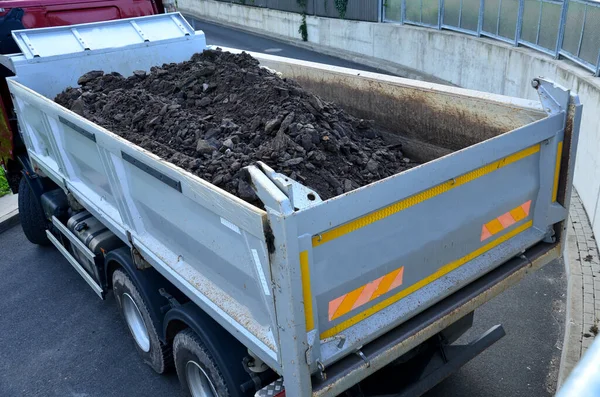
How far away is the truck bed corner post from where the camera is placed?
2.15 meters

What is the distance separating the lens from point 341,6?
18.4m

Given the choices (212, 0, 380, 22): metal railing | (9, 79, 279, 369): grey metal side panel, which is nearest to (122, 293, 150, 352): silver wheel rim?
(9, 79, 279, 369): grey metal side panel

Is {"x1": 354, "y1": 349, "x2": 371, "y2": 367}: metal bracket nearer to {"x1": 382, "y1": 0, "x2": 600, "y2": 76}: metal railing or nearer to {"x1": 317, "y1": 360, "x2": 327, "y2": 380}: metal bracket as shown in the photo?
{"x1": 317, "y1": 360, "x2": 327, "y2": 380}: metal bracket

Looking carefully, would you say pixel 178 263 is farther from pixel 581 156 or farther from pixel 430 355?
pixel 581 156

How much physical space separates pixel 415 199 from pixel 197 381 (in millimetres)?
1917

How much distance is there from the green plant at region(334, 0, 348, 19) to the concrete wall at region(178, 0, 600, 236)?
29 centimetres

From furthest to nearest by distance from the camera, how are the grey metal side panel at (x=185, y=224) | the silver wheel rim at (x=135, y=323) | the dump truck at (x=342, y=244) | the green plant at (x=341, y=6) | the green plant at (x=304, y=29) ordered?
the green plant at (x=304, y=29)
the green plant at (x=341, y=6)
the silver wheel rim at (x=135, y=323)
the grey metal side panel at (x=185, y=224)
the dump truck at (x=342, y=244)

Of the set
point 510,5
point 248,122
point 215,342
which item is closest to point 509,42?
point 510,5

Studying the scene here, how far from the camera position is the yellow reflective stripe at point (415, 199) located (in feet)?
7.85

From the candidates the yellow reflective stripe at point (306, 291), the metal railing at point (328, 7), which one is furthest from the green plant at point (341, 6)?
the yellow reflective stripe at point (306, 291)

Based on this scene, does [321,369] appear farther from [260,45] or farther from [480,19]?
[260,45]

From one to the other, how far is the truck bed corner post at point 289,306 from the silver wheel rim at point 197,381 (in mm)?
1024

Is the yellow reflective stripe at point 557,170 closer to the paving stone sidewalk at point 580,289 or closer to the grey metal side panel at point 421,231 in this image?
the grey metal side panel at point 421,231

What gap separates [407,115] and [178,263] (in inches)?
89.8
